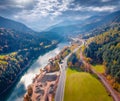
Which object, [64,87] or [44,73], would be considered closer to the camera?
[64,87]

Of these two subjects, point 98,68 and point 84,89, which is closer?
point 84,89

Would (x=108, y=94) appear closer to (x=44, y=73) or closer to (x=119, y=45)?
(x=119, y=45)

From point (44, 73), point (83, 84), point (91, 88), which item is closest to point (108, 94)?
point (91, 88)

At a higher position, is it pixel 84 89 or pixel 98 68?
pixel 98 68

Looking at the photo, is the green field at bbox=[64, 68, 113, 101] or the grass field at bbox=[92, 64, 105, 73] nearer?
the green field at bbox=[64, 68, 113, 101]


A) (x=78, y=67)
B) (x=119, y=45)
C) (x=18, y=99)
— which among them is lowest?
(x=18, y=99)

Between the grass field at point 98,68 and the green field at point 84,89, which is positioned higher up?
the grass field at point 98,68

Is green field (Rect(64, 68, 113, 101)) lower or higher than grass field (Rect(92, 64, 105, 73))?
lower

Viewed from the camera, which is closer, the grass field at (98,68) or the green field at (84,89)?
the green field at (84,89)
